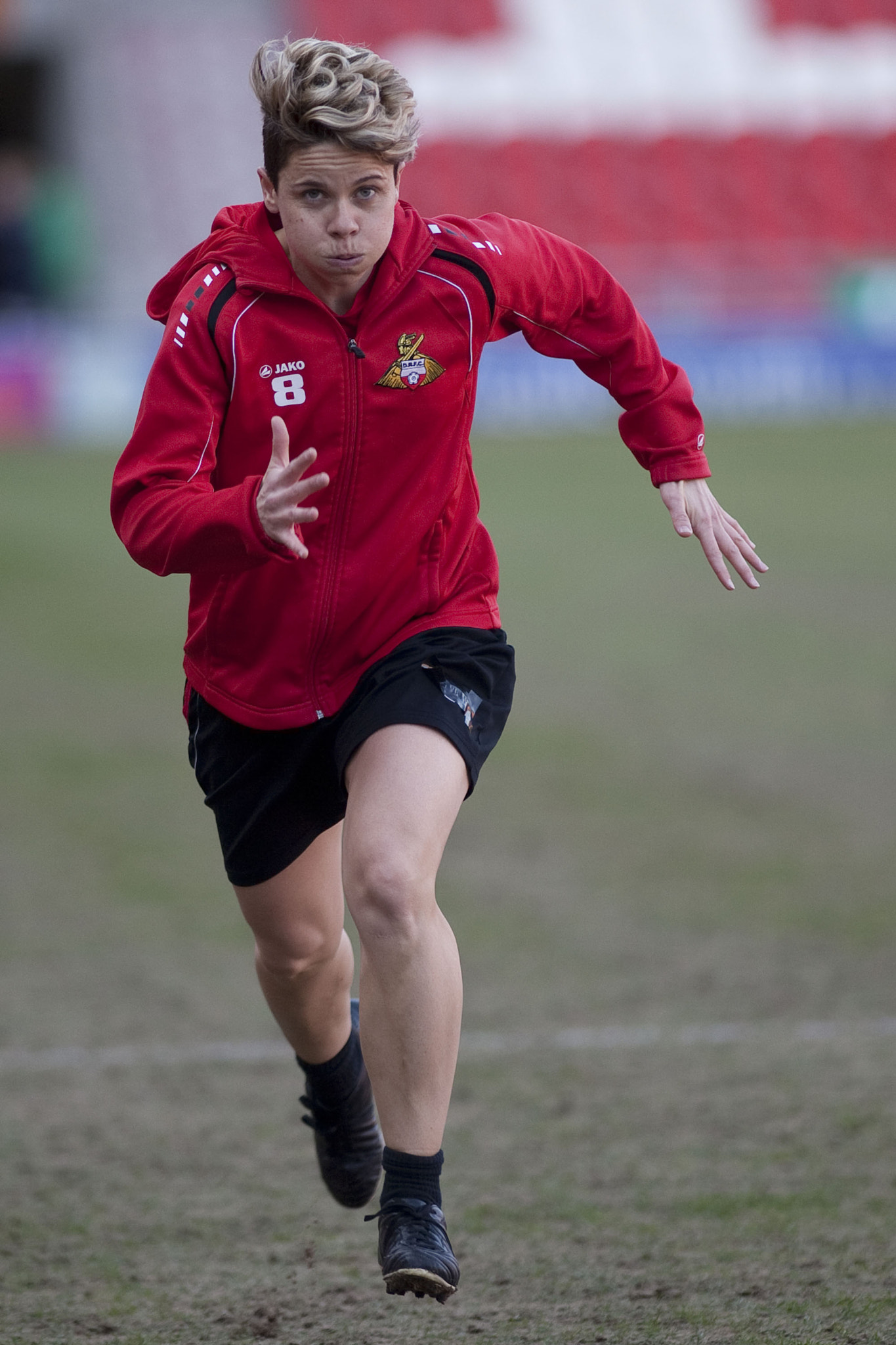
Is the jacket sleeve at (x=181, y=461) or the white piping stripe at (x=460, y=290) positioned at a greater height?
the white piping stripe at (x=460, y=290)

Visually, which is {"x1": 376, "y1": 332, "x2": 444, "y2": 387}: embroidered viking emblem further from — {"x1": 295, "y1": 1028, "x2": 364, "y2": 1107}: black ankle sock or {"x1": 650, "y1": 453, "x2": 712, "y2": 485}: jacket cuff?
{"x1": 295, "y1": 1028, "x2": 364, "y2": 1107}: black ankle sock

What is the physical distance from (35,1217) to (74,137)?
905 inches

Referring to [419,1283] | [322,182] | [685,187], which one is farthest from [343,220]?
[685,187]

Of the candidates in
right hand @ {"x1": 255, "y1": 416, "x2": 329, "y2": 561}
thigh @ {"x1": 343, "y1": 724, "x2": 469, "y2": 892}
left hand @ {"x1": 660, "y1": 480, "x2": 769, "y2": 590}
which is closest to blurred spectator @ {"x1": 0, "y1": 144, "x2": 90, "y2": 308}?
left hand @ {"x1": 660, "y1": 480, "x2": 769, "y2": 590}

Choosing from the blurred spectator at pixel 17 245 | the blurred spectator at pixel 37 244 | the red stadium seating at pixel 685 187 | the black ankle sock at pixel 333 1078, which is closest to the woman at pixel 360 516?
the black ankle sock at pixel 333 1078

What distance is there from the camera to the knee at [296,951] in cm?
361

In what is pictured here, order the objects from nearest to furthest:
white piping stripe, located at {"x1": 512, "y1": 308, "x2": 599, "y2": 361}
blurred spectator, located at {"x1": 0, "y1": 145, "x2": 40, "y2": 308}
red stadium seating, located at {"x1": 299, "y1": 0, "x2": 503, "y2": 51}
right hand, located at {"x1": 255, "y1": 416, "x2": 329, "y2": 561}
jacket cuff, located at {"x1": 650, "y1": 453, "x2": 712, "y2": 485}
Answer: right hand, located at {"x1": 255, "y1": 416, "x2": 329, "y2": 561} → white piping stripe, located at {"x1": 512, "y1": 308, "x2": 599, "y2": 361} → jacket cuff, located at {"x1": 650, "y1": 453, "x2": 712, "y2": 485} → blurred spectator, located at {"x1": 0, "y1": 145, "x2": 40, "y2": 308} → red stadium seating, located at {"x1": 299, "y1": 0, "x2": 503, "y2": 51}

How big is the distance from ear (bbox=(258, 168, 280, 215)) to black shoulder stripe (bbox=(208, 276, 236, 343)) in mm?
171

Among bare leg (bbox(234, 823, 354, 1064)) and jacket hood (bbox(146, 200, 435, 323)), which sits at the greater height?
jacket hood (bbox(146, 200, 435, 323))

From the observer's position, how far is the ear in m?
3.14

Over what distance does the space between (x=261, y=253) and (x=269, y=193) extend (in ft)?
0.40

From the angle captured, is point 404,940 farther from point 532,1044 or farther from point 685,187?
point 685,187

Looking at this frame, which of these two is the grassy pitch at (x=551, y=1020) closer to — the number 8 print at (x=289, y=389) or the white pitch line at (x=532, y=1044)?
the white pitch line at (x=532, y=1044)

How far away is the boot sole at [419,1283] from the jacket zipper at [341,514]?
1.03 metres
